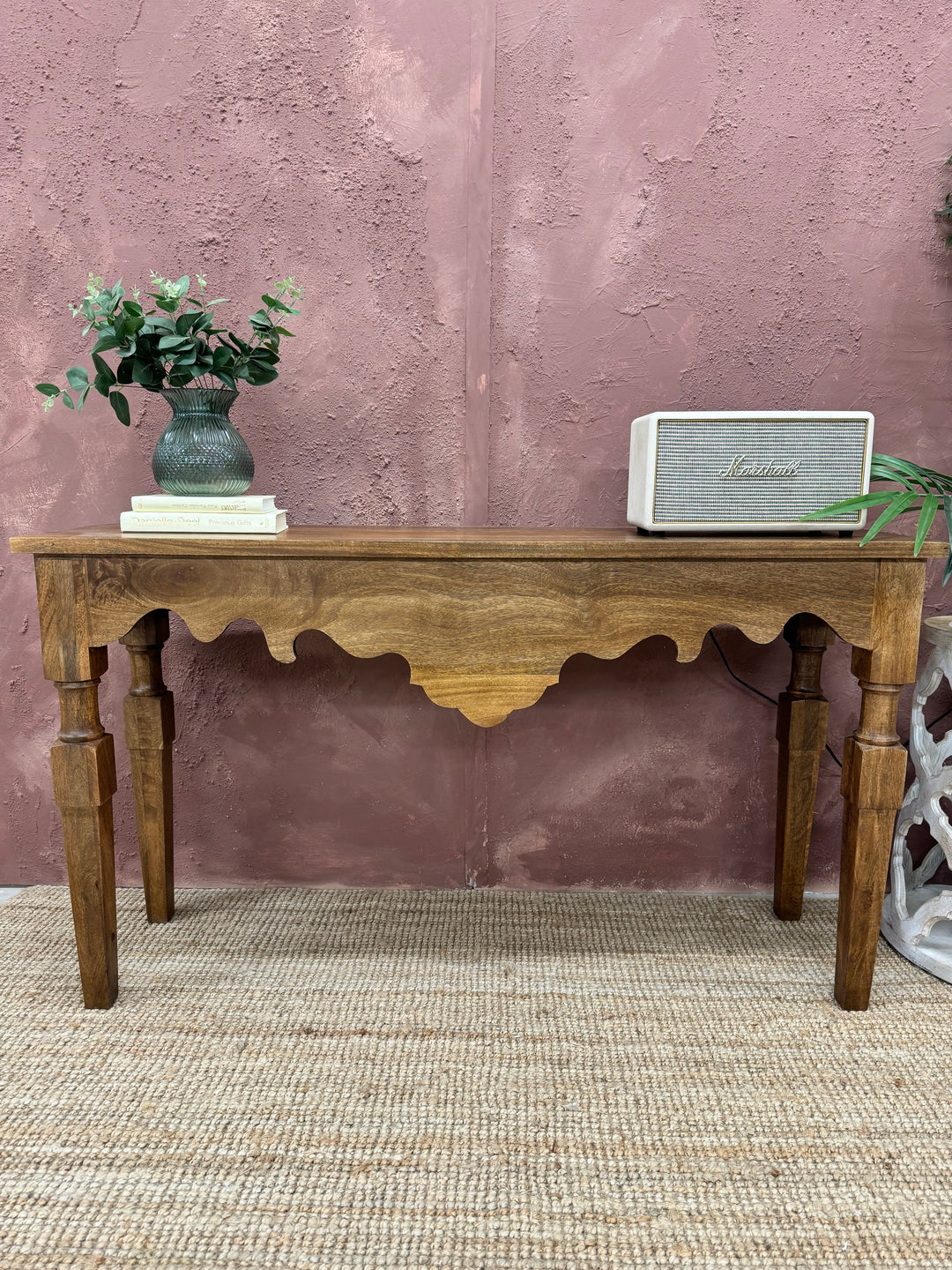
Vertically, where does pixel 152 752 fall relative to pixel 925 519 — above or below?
below

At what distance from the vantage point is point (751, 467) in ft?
3.83

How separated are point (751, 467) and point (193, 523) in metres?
0.78

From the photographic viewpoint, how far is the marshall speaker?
3.82 ft

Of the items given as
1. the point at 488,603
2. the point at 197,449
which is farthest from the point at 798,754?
the point at 197,449

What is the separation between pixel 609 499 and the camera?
1540 millimetres

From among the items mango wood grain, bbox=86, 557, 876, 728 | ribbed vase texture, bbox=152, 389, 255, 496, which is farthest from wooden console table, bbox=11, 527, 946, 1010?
ribbed vase texture, bbox=152, 389, 255, 496

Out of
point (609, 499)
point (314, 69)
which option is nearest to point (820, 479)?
point (609, 499)

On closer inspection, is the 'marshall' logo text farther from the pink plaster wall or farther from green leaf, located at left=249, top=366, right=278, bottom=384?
green leaf, located at left=249, top=366, right=278, bottom=384

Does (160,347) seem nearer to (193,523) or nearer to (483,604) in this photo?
(193,523)

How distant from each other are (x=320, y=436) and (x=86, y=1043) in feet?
3.37

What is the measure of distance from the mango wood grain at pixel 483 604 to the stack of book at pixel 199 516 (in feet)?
0.22

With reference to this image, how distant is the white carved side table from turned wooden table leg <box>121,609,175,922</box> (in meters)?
1.26

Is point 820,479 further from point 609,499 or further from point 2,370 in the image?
point 2,370

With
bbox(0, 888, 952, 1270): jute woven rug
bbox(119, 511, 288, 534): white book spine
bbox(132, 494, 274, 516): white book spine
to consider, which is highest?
bbox(132, 494, 274, 516): white book spine
